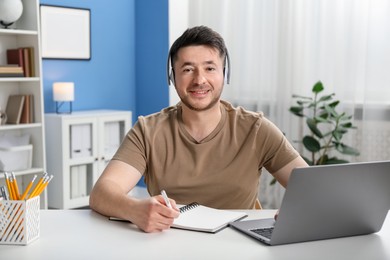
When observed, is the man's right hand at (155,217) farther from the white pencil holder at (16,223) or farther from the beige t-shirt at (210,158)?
the beige t-shirt at (210,158)

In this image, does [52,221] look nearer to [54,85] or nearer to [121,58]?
[54,85]

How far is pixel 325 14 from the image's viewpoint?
4.38 m

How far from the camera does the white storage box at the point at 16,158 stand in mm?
4160

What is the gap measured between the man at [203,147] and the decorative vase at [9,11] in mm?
2510

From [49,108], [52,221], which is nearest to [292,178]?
[52,221]

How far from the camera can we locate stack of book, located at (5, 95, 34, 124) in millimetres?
4227

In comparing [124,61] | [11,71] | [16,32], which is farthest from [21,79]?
[124,61]

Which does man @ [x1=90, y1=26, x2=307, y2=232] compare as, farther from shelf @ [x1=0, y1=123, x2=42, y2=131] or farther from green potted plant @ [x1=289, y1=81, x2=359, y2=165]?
shelf @ [x1=0, y1=123, x2=42, y2=131]

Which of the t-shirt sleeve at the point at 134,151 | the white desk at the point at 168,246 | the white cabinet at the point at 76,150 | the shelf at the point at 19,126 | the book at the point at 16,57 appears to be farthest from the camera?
the white cabinet at the point at 76,150

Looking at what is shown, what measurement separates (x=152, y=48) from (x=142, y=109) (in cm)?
61

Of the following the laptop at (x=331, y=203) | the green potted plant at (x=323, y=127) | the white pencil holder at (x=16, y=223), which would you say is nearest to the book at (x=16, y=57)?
the green potted plant at (x=323, y=127)

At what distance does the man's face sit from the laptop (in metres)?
0.60

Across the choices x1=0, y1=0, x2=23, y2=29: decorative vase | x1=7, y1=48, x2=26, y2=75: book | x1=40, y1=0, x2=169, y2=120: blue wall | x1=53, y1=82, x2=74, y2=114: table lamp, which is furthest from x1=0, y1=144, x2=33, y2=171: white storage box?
x1=0, y1=0, x2=23, y2=29: decorative vase

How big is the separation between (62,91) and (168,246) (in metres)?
3.38
